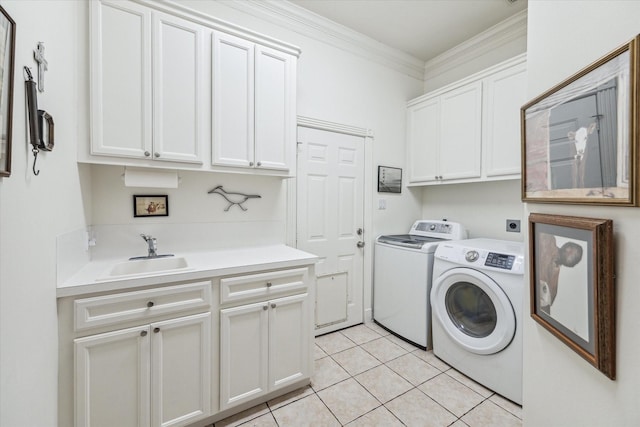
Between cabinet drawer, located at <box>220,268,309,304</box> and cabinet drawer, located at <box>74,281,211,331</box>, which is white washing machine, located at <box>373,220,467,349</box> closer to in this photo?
cabinet drawer, located at <box>220,268,309,304</box>

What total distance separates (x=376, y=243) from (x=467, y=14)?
2243 mm

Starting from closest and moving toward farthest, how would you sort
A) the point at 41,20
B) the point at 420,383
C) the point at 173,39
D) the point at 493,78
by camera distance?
the point at 41,20, the point at 173,39, the point at 420,383, the point at 493,78

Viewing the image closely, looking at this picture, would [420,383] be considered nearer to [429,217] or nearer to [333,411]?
[333,411]

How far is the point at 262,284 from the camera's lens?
5.47ft

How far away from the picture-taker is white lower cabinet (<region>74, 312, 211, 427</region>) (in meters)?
1.25

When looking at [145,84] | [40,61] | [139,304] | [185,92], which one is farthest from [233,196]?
[40,61]

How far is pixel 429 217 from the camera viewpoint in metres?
3.18

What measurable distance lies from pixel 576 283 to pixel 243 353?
1.58 m

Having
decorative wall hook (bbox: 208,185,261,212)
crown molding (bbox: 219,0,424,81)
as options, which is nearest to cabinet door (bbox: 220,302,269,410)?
decorative wall hook (bbox: 208,185,261,212)

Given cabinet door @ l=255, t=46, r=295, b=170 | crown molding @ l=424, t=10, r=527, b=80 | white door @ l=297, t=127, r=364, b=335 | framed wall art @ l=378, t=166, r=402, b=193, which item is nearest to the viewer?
cabinet door @ l=255, t=46, r=295, b=170

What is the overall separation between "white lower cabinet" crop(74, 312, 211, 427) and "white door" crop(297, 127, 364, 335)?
48.3 inches

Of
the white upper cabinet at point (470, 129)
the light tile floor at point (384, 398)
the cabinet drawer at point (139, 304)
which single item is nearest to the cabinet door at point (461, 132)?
the white upper cabinet at point (470, 129)

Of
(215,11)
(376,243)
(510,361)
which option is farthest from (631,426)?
(215,11)

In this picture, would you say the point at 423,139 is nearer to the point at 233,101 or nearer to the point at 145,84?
the point at 233,101
